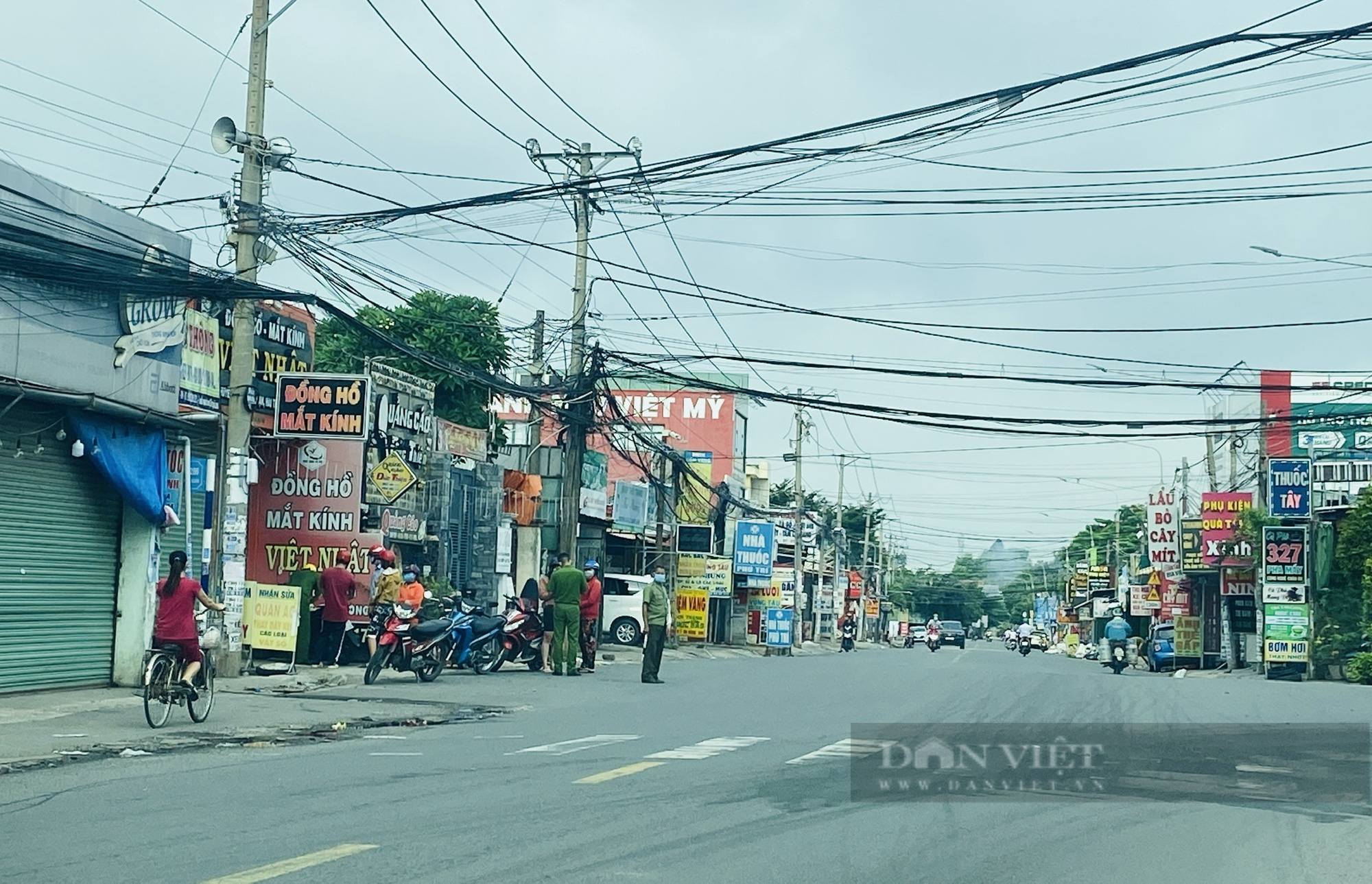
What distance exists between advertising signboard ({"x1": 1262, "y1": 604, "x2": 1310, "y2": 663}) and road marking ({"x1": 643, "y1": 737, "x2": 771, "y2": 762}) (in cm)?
2780

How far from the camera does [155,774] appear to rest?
10570mm

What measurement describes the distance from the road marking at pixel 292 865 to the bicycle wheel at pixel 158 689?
7.00 metres

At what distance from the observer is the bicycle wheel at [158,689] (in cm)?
1385

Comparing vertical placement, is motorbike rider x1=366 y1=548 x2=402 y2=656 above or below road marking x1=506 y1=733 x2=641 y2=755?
above

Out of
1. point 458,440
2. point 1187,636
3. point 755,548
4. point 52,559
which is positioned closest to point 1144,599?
point 1187,636

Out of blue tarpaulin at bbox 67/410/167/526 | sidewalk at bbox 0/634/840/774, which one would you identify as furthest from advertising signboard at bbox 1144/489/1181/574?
blue tarpaulin at bbox 67/410/167/526

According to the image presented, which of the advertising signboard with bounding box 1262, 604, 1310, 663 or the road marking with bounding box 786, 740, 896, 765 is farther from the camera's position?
the advertising signboard with bounding box 1262, 604, 1310, 663

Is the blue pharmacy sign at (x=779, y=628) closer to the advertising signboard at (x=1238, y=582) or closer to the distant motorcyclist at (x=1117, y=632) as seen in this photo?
the distant motorcyclist at (x=1117, y=632)

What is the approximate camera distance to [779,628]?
50.7 m

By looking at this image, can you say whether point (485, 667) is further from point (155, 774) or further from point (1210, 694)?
point (155, 774)

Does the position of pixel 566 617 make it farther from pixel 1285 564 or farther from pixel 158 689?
pixel 1285 564

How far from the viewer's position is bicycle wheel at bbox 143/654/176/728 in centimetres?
1385

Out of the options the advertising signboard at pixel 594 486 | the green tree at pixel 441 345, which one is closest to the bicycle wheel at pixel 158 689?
the green tree at pixel 441 345

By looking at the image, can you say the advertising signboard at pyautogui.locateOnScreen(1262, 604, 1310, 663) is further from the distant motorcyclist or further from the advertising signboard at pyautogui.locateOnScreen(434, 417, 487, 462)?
the advertising signboard at pyautogui.locateOnScreen(434, 417, 487, 462)
